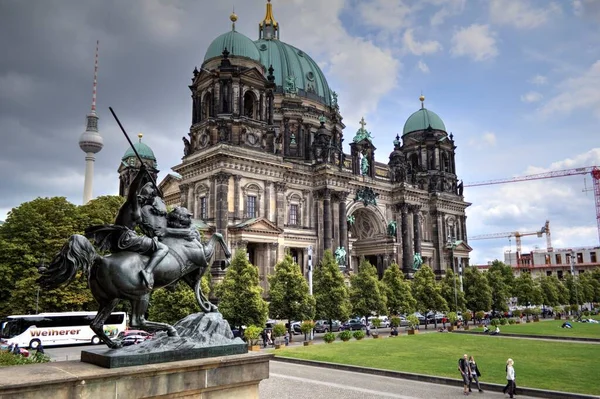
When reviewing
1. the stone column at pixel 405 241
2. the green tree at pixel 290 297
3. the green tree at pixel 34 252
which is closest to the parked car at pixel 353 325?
the green tree at pixel 290 297

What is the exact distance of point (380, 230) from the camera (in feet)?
253

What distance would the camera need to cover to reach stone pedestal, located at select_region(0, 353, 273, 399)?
24.9ft

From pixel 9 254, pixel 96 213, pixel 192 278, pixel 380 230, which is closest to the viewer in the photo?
pixel 192 278

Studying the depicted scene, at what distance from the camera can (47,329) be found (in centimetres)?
4131

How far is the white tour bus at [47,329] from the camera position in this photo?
39844 mm

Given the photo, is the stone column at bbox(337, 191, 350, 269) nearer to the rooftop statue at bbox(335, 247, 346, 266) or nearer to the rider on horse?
the rooftop statue at bbox(335, 247, 346, 266)

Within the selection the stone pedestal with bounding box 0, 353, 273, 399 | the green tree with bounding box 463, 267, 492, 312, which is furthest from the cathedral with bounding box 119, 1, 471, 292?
the stone pedestal with bounding box 0, 353, 273, 399

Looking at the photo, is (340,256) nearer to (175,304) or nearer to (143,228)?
(175,304)

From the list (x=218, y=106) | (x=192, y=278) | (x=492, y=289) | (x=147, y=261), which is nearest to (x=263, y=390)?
(x=192, y=278)

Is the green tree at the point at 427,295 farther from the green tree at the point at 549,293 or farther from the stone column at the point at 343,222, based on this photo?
the green tree at the point at 549,293

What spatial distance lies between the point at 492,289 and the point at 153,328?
225 ft

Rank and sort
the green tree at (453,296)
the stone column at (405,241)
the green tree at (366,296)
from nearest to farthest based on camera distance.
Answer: the green tree at (366,296), the green tree at (453,296), the stone column at (405,241)

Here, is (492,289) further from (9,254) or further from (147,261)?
(147,261)

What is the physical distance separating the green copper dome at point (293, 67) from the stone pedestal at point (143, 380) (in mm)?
72178
